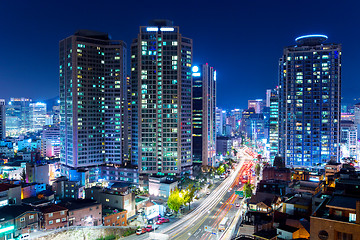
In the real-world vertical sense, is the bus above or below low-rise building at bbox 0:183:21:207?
below

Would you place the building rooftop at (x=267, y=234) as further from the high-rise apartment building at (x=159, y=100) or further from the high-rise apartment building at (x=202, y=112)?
the high-rise apartment building at (x=202, y=112)

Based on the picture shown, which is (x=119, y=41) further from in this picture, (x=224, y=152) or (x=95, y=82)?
(x=224, y=152)

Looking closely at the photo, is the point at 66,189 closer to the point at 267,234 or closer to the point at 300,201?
the point at 267,234

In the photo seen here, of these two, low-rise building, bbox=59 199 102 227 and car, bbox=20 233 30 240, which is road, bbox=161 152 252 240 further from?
car, bbox=20 233 30 240

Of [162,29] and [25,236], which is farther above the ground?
[162,29]

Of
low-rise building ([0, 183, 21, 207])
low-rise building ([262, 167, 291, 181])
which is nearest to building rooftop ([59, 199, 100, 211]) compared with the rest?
low-rise building ([0, 183, 21, 207])

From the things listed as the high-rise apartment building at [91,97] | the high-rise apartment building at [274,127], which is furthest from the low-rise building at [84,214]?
the high-rise apartment building at [274,127]

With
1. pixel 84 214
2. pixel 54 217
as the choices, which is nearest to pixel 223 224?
pixel 84 214
